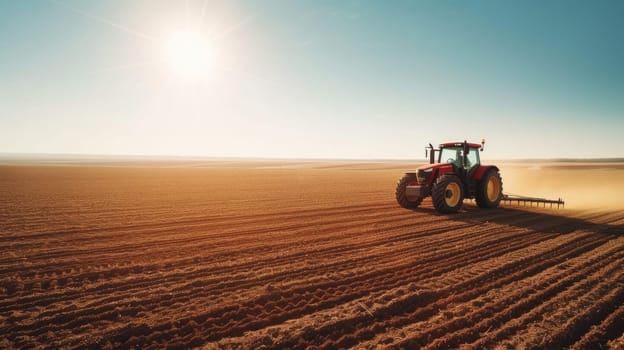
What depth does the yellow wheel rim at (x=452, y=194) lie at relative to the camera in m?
9.77

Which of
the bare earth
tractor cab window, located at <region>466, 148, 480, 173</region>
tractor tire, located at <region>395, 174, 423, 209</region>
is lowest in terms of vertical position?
the bare earth

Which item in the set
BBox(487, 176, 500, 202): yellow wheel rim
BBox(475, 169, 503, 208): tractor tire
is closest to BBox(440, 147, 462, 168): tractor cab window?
BBox(475, 169, 503, 208): tractor tire

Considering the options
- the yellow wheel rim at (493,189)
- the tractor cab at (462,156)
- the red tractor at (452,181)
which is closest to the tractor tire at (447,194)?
the red tractor at (452,181)

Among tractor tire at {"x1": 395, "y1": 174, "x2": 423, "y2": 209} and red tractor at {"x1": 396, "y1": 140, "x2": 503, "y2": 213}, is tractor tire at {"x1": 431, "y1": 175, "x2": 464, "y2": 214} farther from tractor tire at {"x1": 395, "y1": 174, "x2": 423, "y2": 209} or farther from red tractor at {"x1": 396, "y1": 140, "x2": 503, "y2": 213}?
tractor tire at {"x1": 395, "y1": 174, "x2": 423, "y2": 209}

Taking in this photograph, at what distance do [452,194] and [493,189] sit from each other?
2311mm

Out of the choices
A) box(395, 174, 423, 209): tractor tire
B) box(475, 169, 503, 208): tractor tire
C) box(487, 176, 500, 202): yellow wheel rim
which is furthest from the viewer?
box(487, 176, 500, 202): yellow wheel rim

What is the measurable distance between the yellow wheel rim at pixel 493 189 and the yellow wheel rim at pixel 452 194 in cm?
180

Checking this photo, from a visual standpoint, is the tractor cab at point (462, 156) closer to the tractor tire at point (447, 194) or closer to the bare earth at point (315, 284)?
the tractor tire at point (447, 194)

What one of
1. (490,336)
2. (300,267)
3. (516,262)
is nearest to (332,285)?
(300,267)

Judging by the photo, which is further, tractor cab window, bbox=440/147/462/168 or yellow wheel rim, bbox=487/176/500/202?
yellow wheel rim, bbox=487/176/500/202

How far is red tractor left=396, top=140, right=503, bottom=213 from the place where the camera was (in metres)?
Result: 9.48

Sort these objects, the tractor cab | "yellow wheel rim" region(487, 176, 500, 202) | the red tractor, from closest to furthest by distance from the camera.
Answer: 1. the red tractor
2. the tractor cab
3. "yellow wheel rim" region(487, 176, 500, 202)

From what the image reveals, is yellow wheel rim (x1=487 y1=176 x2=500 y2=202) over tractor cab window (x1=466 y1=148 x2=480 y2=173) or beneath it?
beneath

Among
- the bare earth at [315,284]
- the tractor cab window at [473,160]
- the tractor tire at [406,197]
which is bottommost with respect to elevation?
the bare earth at [315,284]
